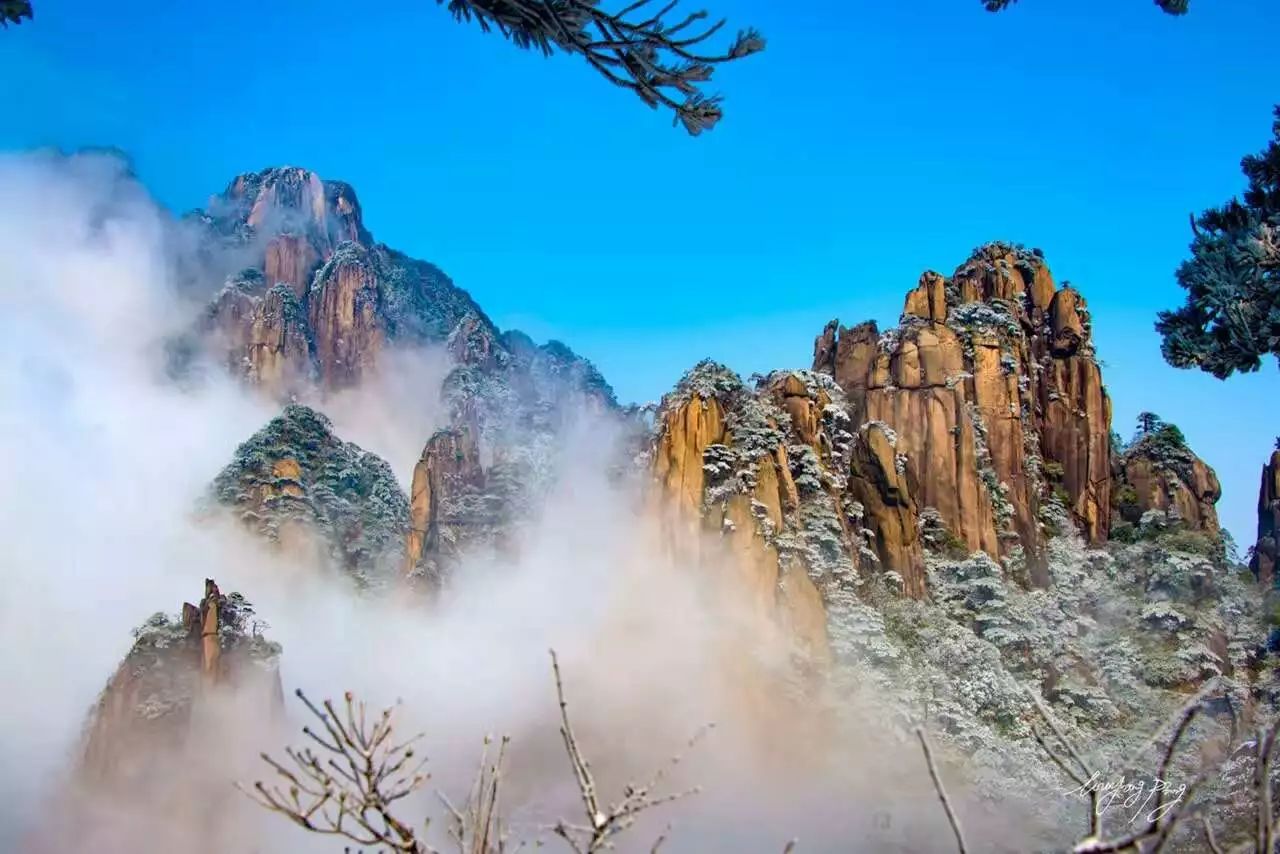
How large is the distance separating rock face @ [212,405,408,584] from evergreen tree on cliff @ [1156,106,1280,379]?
49.7 m

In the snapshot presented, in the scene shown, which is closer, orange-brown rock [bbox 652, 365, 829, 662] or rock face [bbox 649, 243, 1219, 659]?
orange-brown rock [bbox 652, 365, 829, 662]

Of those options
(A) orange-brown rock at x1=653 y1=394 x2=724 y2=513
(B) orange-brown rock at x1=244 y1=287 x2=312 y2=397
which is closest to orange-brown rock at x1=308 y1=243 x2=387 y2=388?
(B) orange-brown rock at x1=244 y1=287 x2=312 y2=397

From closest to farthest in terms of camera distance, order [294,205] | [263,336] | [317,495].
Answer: [317,495] < [263,336] < [294,205]

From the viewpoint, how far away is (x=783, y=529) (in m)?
31.5

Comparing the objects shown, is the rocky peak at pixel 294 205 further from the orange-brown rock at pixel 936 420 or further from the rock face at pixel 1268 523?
the rock face at pixel 1268 523

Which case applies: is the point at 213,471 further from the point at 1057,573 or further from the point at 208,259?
the point at 1057,573

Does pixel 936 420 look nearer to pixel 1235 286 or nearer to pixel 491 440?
pixel 1235 286

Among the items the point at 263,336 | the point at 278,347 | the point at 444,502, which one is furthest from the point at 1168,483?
the point at 263,336

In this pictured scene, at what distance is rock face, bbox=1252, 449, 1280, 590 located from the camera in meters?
35.9

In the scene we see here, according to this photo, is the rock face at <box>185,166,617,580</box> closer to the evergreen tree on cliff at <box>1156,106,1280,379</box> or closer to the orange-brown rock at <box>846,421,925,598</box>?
the orange-brown rock at <box>846,421,925,598</box>

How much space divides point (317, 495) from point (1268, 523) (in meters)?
52.2

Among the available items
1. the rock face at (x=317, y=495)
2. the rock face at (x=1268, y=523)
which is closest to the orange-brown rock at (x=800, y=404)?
the rock face at (x=1268, y=523)

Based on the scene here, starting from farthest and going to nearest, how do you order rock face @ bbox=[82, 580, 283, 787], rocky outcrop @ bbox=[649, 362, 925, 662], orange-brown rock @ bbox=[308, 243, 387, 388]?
orange-brown rock @ bbox=[308, 243, 387, 388], rocky outcrop @ bbox=[649, 362, 925, 662], rock face @ bbox=[82, 580, 283, 787]

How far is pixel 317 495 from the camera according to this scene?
198 feet
